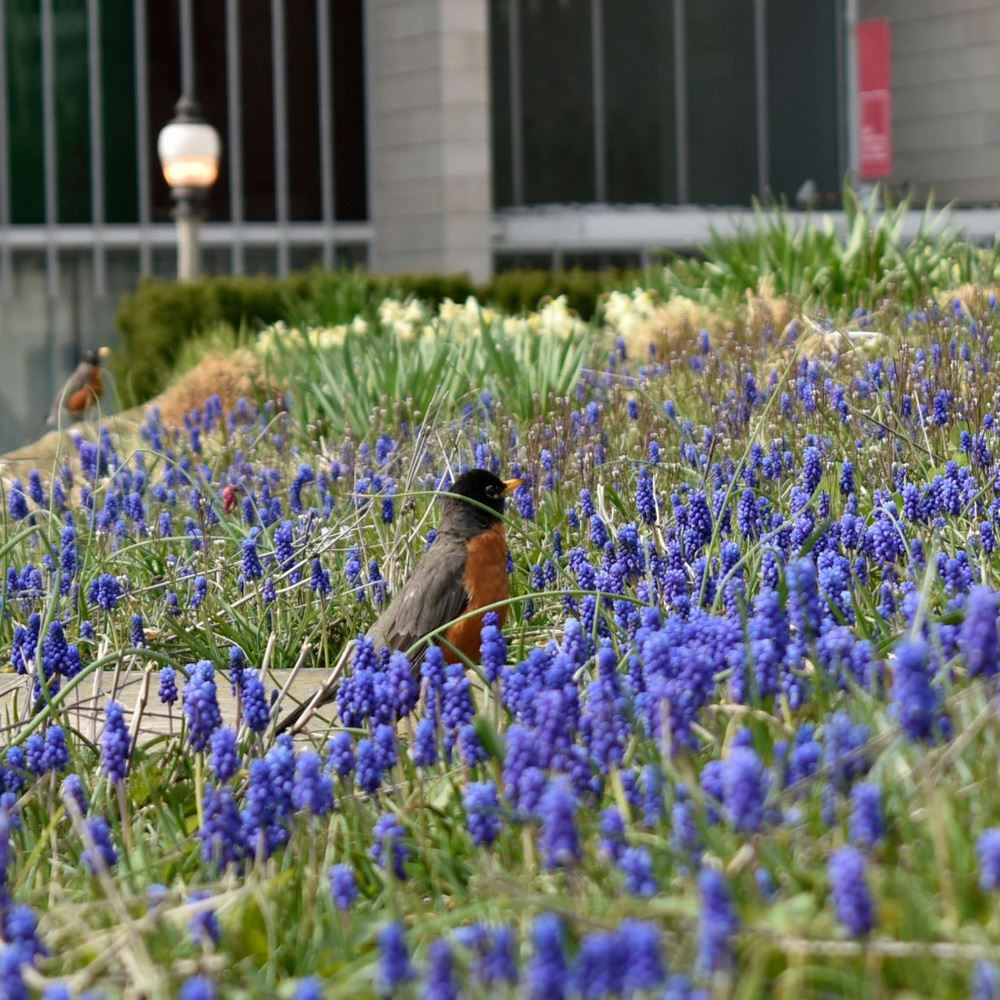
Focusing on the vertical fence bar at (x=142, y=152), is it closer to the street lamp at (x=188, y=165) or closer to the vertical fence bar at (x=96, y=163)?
the vertical fence bar at (x=96, y=163)

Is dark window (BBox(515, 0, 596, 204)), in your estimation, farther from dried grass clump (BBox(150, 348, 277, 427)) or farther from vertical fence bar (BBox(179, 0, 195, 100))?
dried grass clump (BBox(150, 348, 277, 427))

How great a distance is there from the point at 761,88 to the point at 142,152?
972 cm

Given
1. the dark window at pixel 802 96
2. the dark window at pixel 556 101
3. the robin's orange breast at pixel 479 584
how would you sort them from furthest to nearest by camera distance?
the dark window at pixel 802 96 → the dark window at pixel 556 101 → the robin's orange breast at pixel 479 584

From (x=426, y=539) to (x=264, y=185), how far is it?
21.6 m

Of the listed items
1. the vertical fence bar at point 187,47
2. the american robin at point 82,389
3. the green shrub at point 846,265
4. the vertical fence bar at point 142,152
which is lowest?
the american robin at point 82,389

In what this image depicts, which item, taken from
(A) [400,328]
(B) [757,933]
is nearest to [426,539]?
(B) [757,933]

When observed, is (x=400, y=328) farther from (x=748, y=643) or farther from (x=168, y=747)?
(x=748, y=643)

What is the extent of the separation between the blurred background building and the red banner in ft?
1.34

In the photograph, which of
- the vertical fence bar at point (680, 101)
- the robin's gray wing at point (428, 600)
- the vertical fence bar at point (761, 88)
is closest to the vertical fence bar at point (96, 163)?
the vertical fence bar at point (680, 101)

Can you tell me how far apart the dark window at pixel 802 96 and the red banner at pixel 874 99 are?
0.82m

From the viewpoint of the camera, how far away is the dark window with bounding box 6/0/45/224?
2469cm

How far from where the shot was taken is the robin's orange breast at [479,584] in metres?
3.62

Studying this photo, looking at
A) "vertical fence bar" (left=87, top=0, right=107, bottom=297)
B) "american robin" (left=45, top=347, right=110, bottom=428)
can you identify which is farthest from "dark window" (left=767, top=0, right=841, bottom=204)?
"american robin" (left=45, top=347, right=110, bottom=428)

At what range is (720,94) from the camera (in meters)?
27.1
